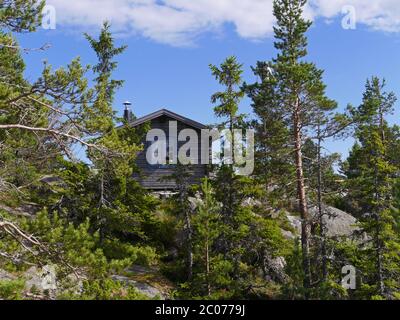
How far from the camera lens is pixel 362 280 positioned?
19.8 meters

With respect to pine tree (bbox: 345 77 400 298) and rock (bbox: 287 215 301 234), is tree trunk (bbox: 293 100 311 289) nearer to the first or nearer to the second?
pine tree (bbox: 345 77 400 298)

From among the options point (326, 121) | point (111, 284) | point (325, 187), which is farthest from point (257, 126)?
point (111, 284)

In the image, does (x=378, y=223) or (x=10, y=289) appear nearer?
(x=10, y=289)

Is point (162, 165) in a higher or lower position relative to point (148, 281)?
higher

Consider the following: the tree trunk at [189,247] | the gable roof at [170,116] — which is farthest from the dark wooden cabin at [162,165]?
the tree trunk at [189,247]

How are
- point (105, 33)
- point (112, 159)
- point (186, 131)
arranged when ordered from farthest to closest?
point (186, 131) → point (105, 33) → point (112, 159)

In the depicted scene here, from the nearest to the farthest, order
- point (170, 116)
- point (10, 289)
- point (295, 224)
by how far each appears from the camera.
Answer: point (10, 289) → point (295, 224) → point (170, 116)

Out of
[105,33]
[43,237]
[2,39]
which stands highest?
[105,33]

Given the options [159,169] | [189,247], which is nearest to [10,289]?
[189,247]

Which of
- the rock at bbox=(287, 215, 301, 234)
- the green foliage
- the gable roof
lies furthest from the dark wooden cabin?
→ the green foliage

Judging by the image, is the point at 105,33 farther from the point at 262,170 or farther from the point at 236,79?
the point at 262,170

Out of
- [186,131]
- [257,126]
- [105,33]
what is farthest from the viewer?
[186,131]

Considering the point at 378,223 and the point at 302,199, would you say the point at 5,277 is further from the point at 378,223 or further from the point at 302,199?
the point at 378,223

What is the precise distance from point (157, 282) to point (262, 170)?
720 cm
